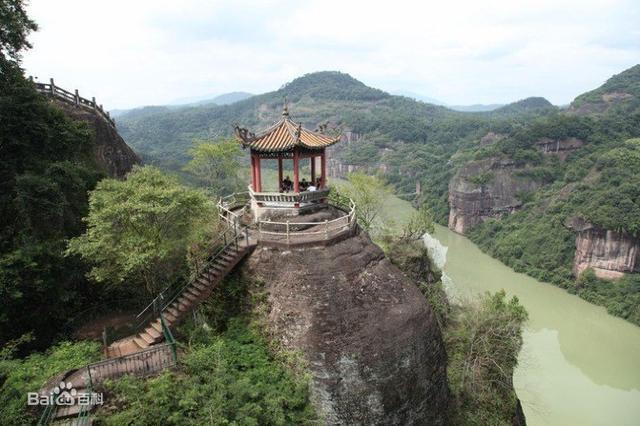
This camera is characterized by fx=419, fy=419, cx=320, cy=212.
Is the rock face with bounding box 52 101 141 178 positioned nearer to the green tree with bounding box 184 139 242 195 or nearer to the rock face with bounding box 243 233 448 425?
the green tree with bounding box 184 139 242 195

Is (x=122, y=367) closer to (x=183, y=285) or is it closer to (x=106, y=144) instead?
(x=183, y=285)

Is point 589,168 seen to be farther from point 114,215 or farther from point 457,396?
point 114,215

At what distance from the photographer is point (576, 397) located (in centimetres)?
2895

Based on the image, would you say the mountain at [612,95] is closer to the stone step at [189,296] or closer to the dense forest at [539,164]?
the dense forest at [539,164]

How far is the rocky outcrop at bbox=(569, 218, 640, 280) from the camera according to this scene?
47.3m

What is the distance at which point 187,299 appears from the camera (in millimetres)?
12812

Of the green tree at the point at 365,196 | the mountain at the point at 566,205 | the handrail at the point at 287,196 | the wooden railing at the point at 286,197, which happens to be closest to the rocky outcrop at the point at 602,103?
the mountain at the point at 566,205

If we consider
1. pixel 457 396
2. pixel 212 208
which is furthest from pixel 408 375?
pixel 212 208

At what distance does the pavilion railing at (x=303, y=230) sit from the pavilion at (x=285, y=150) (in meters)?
1.07

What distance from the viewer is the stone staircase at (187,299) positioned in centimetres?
1184

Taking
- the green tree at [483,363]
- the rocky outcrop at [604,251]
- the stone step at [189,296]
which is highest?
the stone step at [189,296]

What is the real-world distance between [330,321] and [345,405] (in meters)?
2.37

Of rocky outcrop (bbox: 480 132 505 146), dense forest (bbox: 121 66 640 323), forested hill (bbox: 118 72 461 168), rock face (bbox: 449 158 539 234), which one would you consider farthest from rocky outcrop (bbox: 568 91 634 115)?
rock face (bbox: 449 158 539 234)

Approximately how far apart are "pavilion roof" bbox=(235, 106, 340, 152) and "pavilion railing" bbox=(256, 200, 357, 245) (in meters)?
2.68
